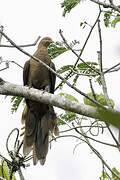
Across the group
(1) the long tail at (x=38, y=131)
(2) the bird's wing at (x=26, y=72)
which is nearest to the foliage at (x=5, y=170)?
(1) the long tail at (x=38, y=131)

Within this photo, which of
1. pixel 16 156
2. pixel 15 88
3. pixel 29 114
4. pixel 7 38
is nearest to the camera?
pixel 7 38

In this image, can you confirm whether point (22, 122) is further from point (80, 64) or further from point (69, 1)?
point (69, 1)

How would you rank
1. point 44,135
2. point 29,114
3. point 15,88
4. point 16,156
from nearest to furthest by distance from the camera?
point 16,156 → point 15,88 → point 44,135 → point 29,114

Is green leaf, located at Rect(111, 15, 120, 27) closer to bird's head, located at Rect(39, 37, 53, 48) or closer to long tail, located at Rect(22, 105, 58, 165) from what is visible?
long tail, located at Rect(22, 105, 58, 165)

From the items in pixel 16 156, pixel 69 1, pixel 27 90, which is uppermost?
pixel 69 1

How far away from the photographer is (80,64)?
3.12 metres

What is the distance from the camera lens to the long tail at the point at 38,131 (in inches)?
162

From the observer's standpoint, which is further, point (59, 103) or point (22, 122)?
point (22, 122)

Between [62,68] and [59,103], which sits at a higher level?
[62,68]

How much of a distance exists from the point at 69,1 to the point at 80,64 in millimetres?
660

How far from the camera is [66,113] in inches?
126

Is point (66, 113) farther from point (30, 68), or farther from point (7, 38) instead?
point (30, 68)

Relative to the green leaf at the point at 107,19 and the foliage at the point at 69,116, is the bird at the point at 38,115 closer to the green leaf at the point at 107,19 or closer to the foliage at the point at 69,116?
the foliage at the point at 69,116

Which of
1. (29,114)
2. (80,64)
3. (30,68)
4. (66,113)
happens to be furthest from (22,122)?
(80,64)
